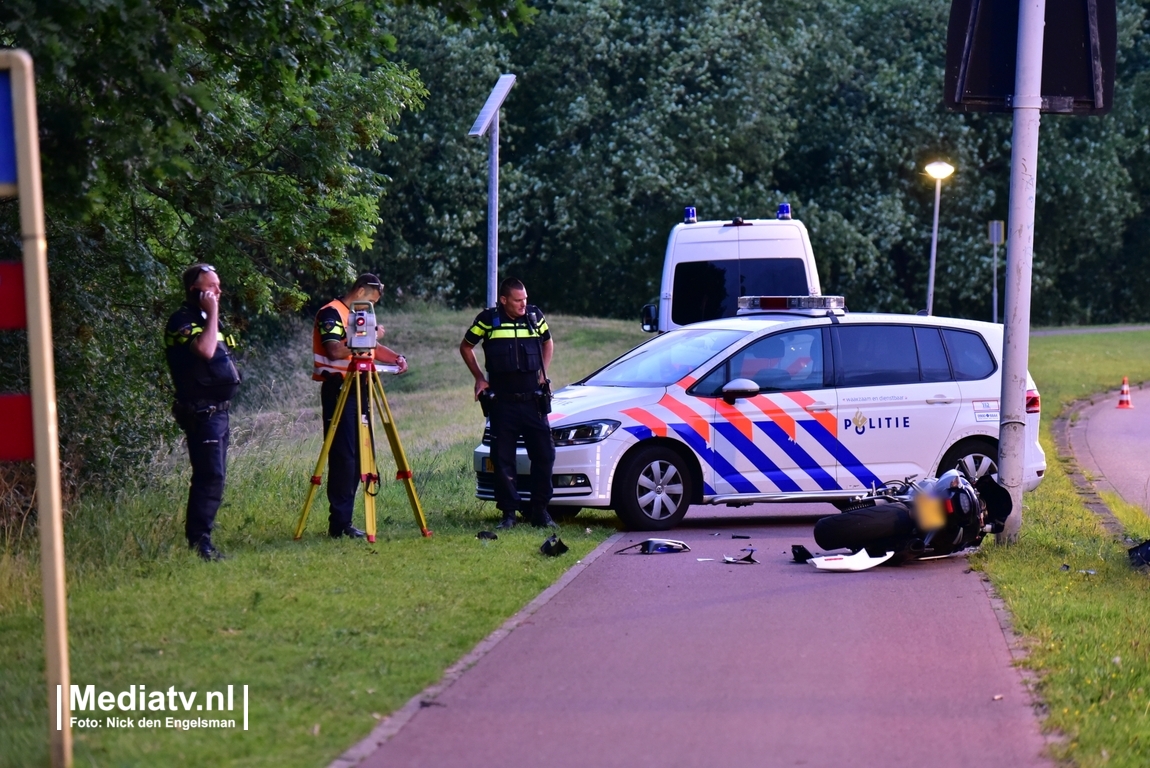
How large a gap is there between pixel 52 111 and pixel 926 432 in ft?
22.7

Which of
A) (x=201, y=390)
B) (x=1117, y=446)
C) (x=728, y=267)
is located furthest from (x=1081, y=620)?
(x=1117, y=446)

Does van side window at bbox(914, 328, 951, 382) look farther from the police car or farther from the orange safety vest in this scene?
the orange safety vest

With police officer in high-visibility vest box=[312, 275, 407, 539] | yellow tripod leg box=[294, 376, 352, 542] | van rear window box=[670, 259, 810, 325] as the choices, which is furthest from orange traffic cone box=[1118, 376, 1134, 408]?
yellow tripod leg box=[294, 376, 352, 542]

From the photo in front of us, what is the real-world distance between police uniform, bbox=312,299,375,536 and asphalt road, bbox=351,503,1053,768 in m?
2.09

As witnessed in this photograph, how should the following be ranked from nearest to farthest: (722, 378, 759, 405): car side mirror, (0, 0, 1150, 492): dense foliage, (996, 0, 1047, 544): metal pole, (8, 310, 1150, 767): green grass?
(8, 310, 1150, 767): green grass → (996, 0, 1047, 544): metal pole → (722, 378, 759, 405): car side mirror → (0, 0, 1150, 492): dense foliage

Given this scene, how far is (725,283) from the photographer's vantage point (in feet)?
55.5

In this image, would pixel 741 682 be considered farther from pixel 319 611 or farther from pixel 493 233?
pixel 493 233

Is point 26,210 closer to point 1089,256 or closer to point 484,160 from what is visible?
point 484,160

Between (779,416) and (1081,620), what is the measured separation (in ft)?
13.5

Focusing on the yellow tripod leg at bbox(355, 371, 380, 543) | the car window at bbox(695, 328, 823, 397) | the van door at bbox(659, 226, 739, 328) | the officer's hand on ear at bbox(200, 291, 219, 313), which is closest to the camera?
the officer's hand on ear at bbox(200, 291, 219, 313)

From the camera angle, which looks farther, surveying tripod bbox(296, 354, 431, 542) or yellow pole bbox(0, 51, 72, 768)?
surveying tripod bbox(296, 354, 431, 542)

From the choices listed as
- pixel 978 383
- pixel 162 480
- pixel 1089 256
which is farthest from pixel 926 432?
pixel 1089 256

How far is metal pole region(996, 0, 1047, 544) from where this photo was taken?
9.77 metres

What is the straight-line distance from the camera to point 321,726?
5.44m
